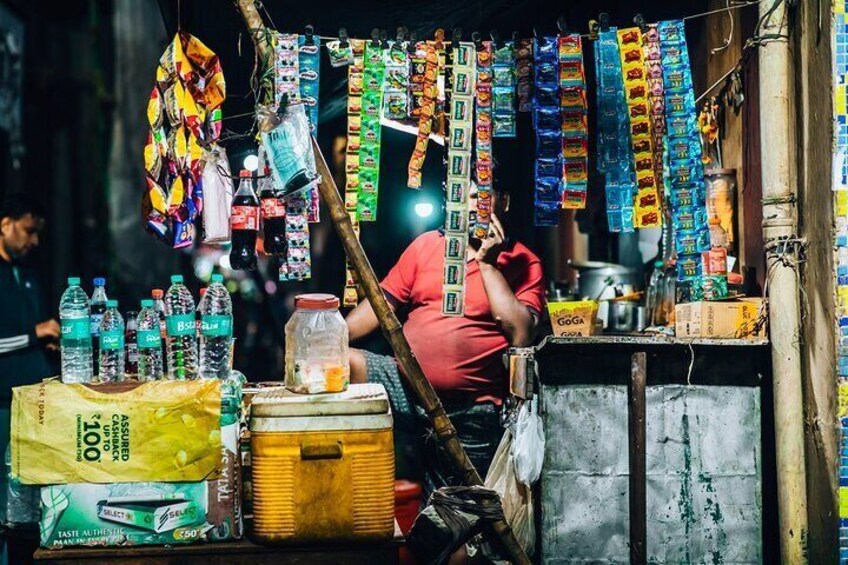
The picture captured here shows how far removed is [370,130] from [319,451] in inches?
79.5

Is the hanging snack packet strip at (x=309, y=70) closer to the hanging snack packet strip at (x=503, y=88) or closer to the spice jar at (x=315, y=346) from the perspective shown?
the spice jar at (x=315, y=346)

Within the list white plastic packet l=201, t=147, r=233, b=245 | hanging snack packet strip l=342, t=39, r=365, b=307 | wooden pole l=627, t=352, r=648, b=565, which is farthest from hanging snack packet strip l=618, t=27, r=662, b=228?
white plastic packet l=201, t=147, r=233, b=245

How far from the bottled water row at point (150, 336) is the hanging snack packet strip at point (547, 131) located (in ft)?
6.34

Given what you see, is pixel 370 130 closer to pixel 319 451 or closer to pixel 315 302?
pixel 315 302

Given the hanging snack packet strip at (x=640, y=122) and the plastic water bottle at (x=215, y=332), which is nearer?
the plastic water bottle at (x=215, y=332)

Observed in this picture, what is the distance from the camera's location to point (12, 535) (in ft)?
16.2

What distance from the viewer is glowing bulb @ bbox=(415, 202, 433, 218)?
7982 mm

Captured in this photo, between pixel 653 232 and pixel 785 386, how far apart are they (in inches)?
121

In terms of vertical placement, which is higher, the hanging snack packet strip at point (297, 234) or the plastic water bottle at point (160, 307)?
the hanging snack packet strip at point (297, 234)

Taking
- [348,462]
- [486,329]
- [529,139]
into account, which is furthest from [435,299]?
[529,139]

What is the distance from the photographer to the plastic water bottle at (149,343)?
4.71 meters

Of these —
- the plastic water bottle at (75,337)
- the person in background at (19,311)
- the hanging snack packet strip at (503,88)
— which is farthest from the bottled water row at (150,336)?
the person in background at (19,311)

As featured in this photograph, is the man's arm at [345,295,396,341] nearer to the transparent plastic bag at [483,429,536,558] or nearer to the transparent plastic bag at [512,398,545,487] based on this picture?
the transparent plastic bag at [483,429,536,558]

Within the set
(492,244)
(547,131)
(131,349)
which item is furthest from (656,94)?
(131,349)
